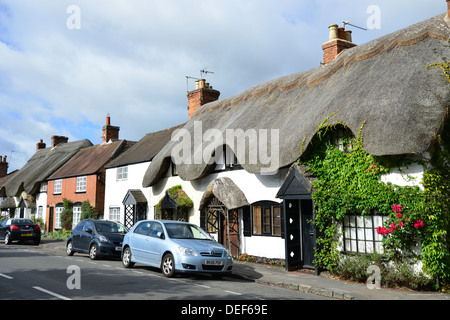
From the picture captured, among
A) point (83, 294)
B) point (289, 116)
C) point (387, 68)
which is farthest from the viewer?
point (289, 116)

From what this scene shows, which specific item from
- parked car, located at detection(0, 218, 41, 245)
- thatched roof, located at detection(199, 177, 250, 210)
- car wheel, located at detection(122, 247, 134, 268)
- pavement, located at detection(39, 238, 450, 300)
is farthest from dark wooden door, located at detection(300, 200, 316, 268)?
parked car, located at detection(0, 218, 41, 245)

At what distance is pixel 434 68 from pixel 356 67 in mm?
3044

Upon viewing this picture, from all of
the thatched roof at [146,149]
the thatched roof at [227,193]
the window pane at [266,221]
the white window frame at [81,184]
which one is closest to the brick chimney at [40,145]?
the white window frame at [81,184]

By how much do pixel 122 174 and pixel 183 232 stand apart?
44.9 feet

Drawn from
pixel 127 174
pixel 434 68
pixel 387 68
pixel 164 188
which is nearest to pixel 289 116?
pixel 387 68

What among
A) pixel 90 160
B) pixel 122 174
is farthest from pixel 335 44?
pixel 90 160

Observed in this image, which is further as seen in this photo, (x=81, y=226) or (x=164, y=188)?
(x=164, y=188)

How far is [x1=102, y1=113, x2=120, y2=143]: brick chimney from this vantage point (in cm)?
3203

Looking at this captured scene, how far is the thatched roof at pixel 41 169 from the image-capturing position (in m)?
34.1

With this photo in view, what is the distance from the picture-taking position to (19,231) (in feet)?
73.5

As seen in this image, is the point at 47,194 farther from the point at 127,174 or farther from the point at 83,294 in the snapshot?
the point at 83,294

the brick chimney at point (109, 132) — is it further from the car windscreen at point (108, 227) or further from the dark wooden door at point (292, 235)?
the dark wooden door at point (292, 235)

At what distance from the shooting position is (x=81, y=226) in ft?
54.5

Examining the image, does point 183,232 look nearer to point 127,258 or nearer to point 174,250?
point 174,250
